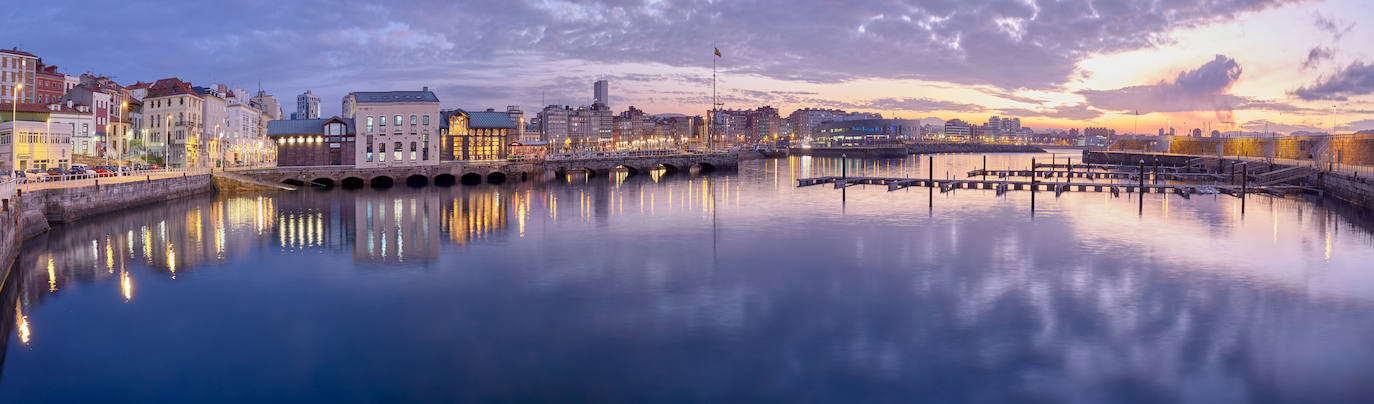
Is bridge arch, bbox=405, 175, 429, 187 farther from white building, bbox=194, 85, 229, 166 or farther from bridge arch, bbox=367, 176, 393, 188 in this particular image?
white building, bbox=194, 85, 229, 166

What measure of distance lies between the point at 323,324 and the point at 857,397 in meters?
15.2

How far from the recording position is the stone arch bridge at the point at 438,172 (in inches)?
3127

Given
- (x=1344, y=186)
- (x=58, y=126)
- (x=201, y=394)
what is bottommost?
(x=201, y=394)

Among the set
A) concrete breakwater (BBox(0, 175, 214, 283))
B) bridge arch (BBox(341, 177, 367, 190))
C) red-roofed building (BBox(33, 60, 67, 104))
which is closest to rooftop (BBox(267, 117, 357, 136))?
bridge arch (BBox(341, 177, 367, 190))

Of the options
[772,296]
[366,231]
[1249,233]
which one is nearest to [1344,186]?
[1249,233]

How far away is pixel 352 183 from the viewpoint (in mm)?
86375

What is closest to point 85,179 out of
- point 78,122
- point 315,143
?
point 78,122

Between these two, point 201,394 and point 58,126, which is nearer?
point 201,394

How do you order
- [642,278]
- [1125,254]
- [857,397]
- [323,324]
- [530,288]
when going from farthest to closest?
[1125,254], [642,278], [530,288], [323,324], [857,397]

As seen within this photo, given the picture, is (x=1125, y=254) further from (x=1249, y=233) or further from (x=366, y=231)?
(x=366, y=231)

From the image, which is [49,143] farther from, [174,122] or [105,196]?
[174,122]

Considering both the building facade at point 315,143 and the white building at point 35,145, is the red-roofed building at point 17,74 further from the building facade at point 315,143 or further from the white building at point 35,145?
the building facade at point 315,143

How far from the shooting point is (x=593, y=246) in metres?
39.2

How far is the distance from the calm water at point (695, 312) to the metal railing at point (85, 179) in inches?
125
